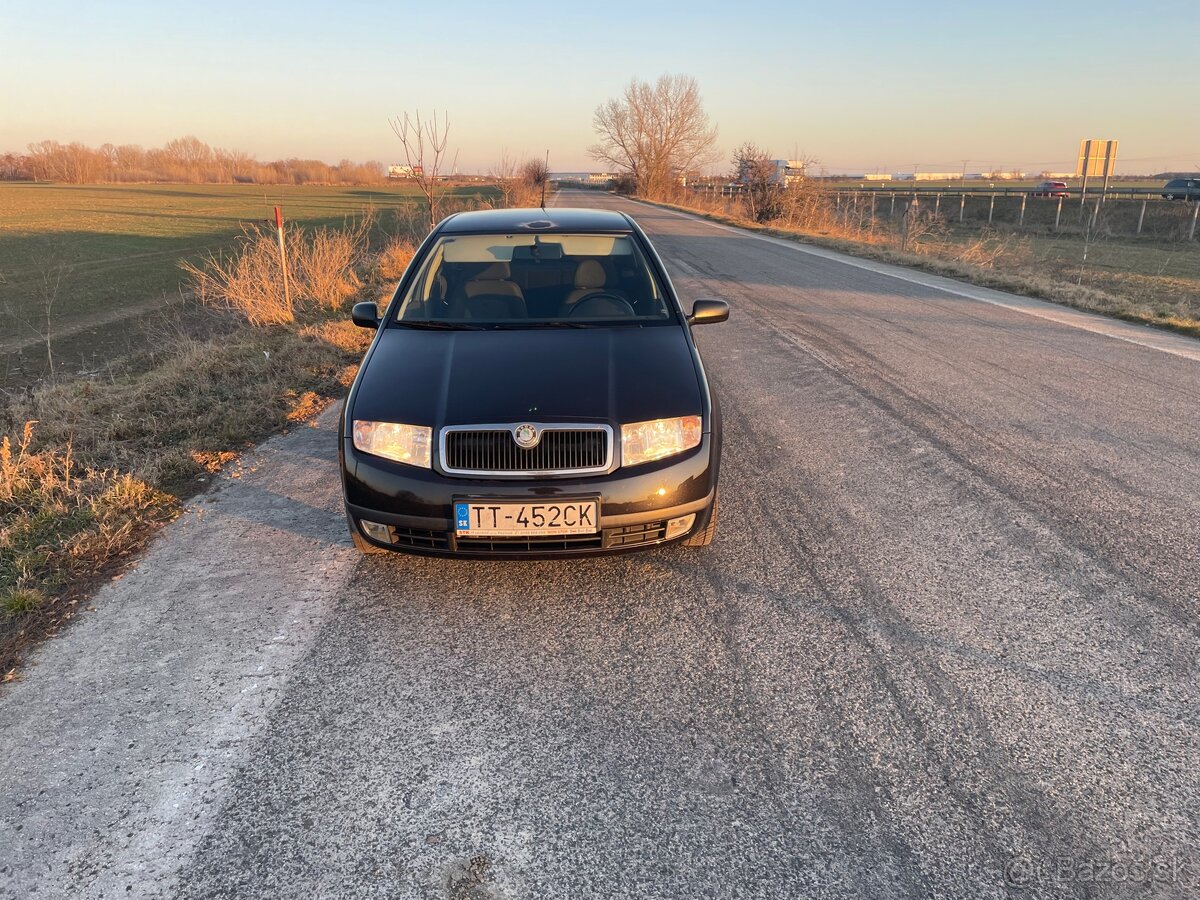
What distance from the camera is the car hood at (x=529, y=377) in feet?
10.7

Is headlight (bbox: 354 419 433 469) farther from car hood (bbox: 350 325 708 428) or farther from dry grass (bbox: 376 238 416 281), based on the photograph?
dry grass (bbox: 376 238 416 281)

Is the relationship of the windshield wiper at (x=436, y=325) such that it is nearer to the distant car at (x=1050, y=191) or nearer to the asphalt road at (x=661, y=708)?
the asphalt road at (x=661, y=708)

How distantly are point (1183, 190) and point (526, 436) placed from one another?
174ft

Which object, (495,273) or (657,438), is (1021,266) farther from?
(657,438)

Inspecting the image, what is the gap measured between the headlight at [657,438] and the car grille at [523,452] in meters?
0.09

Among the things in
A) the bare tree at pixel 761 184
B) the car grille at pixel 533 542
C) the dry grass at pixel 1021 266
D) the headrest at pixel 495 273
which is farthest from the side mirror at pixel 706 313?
the bare tree at pixel 761 184

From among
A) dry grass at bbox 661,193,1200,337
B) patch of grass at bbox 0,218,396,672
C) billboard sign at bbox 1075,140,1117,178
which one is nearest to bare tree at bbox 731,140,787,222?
dry grass at bbox 661,193,1200,337

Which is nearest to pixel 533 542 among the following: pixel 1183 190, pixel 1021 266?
pixel 1021 266

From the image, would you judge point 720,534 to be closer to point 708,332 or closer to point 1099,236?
point 708,332

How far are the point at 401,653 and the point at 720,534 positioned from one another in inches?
→ 68.3

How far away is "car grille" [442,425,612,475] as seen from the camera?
312 centimetres

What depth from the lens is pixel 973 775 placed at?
2268mm

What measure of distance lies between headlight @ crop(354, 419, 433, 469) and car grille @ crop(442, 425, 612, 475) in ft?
0.34

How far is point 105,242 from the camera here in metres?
32.5
